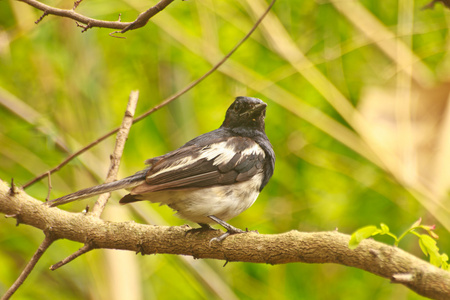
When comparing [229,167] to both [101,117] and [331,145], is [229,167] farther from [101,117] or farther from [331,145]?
[331,145]

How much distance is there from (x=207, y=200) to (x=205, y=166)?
0.24 meters

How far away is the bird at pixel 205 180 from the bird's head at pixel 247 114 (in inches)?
13.0

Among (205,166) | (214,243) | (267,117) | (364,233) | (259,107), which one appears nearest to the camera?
(364,233)

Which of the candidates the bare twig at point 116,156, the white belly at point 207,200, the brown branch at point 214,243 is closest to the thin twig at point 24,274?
the brown branch at point 214,243

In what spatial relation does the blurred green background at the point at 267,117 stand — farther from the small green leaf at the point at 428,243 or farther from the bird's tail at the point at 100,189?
the small green leaf at the point at 428,243

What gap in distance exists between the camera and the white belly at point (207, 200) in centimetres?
352

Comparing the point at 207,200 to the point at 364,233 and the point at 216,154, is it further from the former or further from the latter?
the point at 364,233

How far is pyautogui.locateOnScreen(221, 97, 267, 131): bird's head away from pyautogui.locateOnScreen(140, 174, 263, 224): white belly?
707 millimetres

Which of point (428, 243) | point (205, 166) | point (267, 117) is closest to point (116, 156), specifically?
point (205, 166)

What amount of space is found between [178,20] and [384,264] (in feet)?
14.1

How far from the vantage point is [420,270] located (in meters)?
1.98

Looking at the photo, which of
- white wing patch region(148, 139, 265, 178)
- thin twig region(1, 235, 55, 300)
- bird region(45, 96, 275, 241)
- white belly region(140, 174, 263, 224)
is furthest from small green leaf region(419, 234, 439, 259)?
thin twig region(1, 235, 55, 300)

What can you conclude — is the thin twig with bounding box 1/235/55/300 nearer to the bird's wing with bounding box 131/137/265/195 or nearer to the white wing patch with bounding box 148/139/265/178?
the bird's wing with bounding box 131/137/265/195

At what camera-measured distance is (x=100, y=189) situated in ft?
10.8
